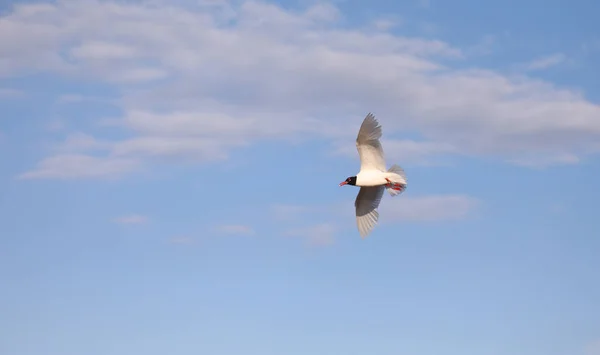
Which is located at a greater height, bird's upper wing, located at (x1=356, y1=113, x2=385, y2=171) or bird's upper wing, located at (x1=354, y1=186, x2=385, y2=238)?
bird's upper wing, located at (x1=356, y1=113, x2=385, y2=171)

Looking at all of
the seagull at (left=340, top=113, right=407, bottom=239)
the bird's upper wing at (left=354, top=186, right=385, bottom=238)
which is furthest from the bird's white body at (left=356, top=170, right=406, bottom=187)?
the bird's upper wing at (left=354, top=186, right=385, bottom=238)

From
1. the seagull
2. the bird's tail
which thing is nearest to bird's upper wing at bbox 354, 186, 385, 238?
the seagull

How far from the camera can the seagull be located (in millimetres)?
59344

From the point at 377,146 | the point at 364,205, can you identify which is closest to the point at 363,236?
Answer: the point at 364,205

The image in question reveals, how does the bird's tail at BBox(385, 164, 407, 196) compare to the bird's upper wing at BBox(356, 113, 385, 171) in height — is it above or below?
below

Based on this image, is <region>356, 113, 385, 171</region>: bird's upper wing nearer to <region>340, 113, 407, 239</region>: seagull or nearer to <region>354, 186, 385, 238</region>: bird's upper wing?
<region>340, 113, 407, 239</region>: seagull

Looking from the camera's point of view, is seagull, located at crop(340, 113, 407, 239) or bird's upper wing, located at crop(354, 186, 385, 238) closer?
seagull, located at crop(340, 113, 407, 239)

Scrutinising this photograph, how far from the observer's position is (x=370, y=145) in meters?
59.7

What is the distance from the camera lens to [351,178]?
61500 millimetres

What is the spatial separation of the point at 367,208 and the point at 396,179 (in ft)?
12.7

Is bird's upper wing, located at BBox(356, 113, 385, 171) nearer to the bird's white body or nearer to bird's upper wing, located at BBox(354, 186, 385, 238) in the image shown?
the bird's white body

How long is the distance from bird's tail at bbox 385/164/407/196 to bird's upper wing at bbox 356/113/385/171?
681 mm

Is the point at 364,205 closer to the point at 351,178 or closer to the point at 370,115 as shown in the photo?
the point at 351,178

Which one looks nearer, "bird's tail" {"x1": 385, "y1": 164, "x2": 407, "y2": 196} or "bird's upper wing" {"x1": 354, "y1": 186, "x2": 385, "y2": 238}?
"bird's tail" {"x1": 385, "y1": 164, "x2": 407, "y2": 196}
